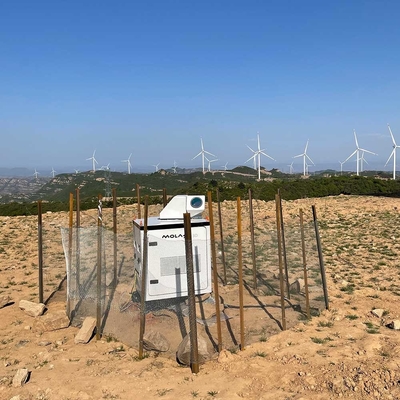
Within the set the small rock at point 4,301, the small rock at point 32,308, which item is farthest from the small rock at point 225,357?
the small rock at point 4,301

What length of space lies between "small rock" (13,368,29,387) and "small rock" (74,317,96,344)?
1.40 metres

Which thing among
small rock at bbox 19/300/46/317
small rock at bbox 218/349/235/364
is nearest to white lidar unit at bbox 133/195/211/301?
small rock at bbox 218/349/235/364

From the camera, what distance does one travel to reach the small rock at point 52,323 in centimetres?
811

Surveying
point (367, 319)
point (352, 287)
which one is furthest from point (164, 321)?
point (352, 287)

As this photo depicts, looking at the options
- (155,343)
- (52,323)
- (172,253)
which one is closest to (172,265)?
(172,253)

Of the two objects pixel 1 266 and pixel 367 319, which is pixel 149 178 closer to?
pixel 1 266

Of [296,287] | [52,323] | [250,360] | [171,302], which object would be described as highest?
[171,302]

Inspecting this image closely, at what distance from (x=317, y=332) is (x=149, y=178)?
60.3m

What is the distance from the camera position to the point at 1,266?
43.5 ft

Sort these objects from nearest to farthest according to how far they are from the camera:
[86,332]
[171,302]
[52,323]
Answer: [86,332]
[52,323]
[171,302]

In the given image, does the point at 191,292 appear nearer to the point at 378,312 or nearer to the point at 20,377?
the point at 20,377

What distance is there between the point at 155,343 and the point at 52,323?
8.78ft

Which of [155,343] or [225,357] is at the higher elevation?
[155,343]

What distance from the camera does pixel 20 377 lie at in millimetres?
5996
